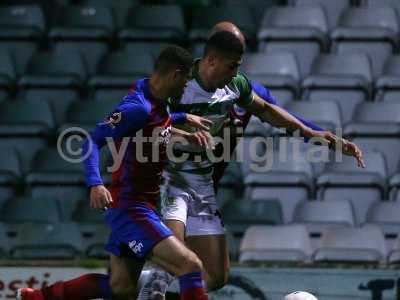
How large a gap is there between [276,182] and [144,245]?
144 inches

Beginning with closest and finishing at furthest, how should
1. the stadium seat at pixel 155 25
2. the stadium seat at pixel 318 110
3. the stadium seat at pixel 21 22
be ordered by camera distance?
the stadium seat at pixel 318 110, the stadium seat at pixel 155 25, the stadium seat at pixel 21 22

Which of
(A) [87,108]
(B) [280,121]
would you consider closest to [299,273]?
(B) [280,121]

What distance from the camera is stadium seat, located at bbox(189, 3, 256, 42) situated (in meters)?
12.0

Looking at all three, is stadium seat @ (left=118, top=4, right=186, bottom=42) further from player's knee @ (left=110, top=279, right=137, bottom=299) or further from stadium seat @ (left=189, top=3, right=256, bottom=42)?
player's knee @ (left=110, top=279, right=137, bottom=299)

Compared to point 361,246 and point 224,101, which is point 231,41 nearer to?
point 224,101

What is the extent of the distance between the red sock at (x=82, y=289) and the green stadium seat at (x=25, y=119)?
13.2 ft

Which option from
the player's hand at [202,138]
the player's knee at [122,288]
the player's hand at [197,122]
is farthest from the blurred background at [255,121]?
the player's hand at [202,138]

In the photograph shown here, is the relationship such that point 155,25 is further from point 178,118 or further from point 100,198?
point 100,198

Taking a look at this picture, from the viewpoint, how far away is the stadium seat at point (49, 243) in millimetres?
9742

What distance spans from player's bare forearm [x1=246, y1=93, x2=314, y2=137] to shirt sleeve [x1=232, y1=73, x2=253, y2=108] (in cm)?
5

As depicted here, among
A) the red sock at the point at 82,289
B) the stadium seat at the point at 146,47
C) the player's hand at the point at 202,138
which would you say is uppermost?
the stadium seat at the point at 146,47

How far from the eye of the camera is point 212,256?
25.8ft

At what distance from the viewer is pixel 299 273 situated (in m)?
8.61

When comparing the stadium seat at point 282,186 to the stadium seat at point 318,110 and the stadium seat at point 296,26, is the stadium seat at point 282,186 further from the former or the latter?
the stadium seat at point 296,26
